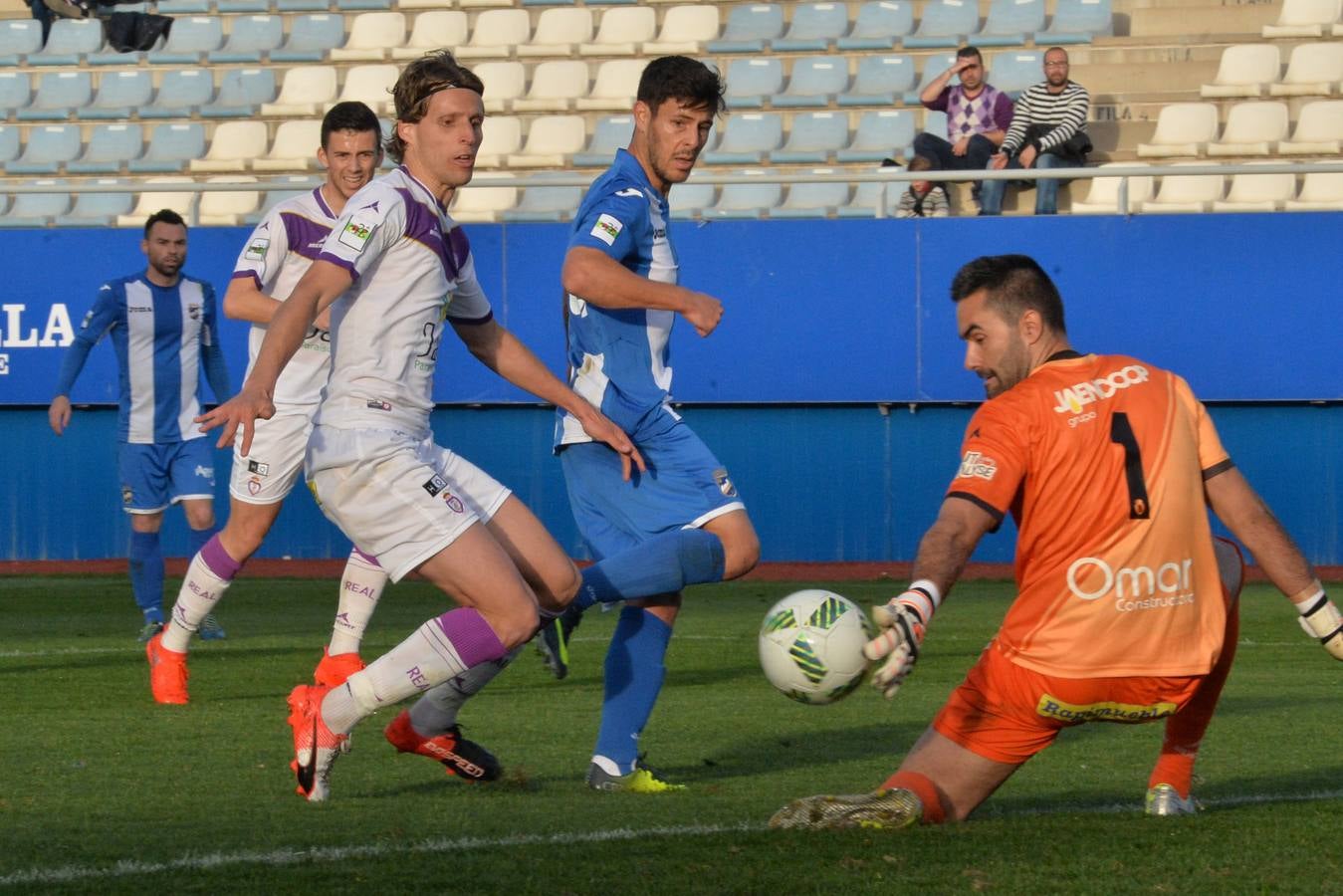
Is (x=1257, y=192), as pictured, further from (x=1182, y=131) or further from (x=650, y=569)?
(x=650, y=569)

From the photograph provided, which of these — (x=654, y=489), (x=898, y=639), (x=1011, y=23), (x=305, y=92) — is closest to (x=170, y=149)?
(x=305, y=92)

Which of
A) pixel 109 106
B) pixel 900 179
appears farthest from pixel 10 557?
pixel 900 179

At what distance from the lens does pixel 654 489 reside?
20.4 feet

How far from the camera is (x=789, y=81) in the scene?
20.0 m

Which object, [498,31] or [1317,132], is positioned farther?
[498,31]

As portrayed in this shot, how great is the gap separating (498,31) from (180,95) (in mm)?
3511

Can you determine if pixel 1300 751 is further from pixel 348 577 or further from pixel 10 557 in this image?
pixel 10 557

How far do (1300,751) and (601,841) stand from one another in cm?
306

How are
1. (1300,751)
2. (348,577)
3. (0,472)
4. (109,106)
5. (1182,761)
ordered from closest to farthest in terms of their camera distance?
(1182,761) → (1300,751) → (348,577) → (0,472) → (109,106)

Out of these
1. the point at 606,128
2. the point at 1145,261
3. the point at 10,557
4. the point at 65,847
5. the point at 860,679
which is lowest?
the point at 10,557

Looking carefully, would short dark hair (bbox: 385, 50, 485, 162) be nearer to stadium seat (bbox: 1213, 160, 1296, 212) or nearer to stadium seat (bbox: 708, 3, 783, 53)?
stadium seat (bbox: 1213, 160, 1296, 212)

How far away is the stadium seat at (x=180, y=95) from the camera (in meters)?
21.0

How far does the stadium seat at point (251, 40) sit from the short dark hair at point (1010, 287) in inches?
701

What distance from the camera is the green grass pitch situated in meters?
4.37
